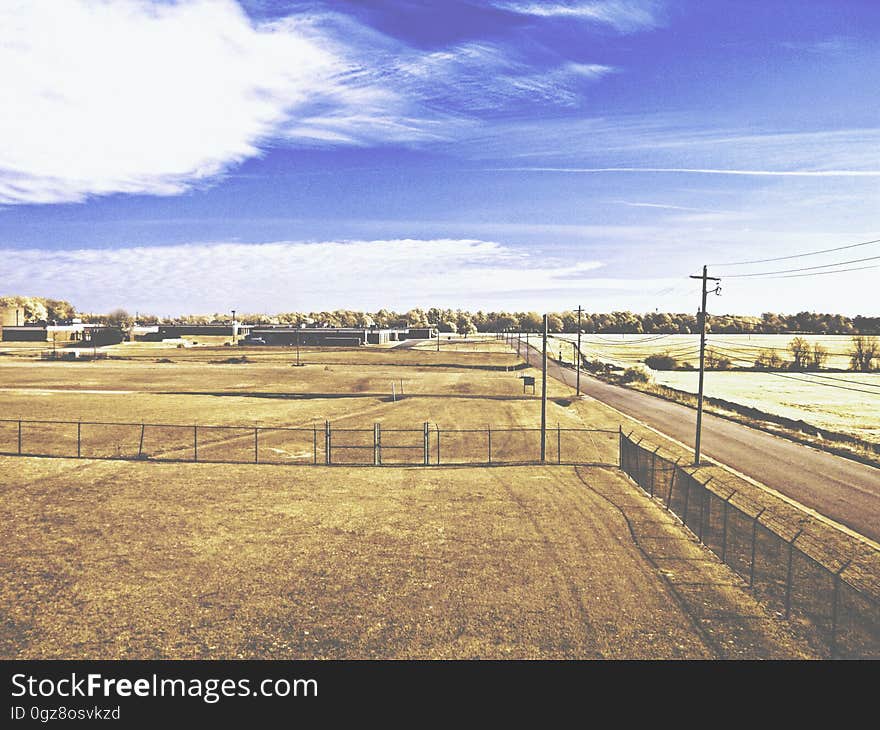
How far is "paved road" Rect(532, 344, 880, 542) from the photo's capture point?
29.8 m

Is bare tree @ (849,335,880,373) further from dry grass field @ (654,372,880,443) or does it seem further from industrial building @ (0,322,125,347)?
industrial building @ (0,322,125,347)

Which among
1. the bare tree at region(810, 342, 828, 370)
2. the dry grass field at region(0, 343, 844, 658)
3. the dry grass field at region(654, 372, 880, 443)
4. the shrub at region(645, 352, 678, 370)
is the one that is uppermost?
the bare tree at region(810, 342, 828, 370)

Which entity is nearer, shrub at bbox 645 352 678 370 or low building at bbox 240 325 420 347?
shrub at bbox 645 352 678 370

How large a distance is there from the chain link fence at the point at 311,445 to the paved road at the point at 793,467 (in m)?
7.98

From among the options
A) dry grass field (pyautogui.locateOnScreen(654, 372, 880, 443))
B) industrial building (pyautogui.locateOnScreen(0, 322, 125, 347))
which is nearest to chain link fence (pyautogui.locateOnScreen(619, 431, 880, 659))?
dry grass field (pyautogui.locateOnScreen(654, 372, 880, 443))

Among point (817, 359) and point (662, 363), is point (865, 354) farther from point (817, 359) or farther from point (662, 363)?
point (662, 363)

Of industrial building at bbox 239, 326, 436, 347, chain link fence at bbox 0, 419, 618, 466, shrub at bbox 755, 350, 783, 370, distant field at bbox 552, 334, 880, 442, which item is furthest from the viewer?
industrial building at bbox 239, 326, 436, 347

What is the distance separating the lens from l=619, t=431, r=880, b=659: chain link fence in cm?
1659

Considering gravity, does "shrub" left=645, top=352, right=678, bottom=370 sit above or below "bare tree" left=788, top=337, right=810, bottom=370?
below

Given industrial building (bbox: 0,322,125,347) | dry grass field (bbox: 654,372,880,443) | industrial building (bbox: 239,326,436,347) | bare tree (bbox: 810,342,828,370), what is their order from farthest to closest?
industrial building (bbox: 239,326,436,347) → industrial building (bbox: 0,322,125,347) → bare tree (bbox: 810,342,828,370) → dry grass field (bbox: 654,372,880,443)

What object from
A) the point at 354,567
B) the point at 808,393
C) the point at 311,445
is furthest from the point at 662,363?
the point at 354,567

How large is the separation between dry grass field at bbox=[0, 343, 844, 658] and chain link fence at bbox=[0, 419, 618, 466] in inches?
46.6
